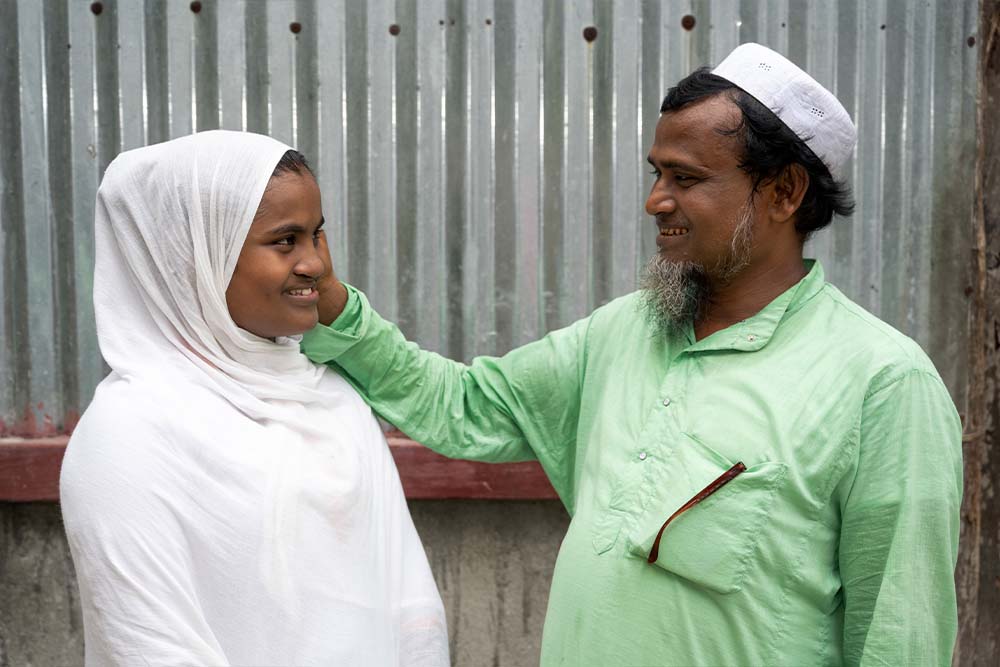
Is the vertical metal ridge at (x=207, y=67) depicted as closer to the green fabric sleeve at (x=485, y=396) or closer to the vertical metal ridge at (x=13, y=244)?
the vertical metal ridge at (x=13, y=244)

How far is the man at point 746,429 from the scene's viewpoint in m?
1.91

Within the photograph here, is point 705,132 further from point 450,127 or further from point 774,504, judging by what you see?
point 450,127

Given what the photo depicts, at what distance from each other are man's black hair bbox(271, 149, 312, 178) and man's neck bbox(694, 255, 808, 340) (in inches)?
34.4

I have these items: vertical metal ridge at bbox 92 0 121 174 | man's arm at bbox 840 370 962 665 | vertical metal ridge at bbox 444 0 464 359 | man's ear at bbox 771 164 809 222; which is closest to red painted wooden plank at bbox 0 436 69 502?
vertical metal ridge at bbox 92 0 121 174

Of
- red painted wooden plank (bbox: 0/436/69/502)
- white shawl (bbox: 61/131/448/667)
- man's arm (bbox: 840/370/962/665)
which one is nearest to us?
white shawl (bbox: 61/131/448/667)

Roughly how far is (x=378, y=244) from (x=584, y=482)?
160cm

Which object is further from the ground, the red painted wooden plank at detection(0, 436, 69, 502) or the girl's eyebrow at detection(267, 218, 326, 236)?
the girl's eyebrow at detection(267, 218, 326, 236)

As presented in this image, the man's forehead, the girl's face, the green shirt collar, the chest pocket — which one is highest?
the man's forehead

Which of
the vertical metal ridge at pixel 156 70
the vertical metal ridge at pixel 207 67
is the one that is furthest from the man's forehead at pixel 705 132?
the vertical metal ridge at pixel 156 70

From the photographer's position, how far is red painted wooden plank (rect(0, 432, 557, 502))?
3492mm

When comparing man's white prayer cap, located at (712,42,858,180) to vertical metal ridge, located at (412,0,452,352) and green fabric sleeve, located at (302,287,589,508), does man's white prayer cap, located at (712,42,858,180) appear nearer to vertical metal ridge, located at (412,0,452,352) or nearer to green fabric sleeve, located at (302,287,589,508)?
green fabric sleeve, located at (302,287,589,508)

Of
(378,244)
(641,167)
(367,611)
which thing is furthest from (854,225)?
(367,611)

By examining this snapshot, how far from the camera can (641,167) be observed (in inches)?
141

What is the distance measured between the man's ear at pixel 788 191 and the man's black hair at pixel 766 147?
12mm
